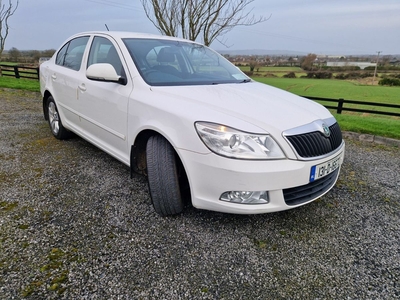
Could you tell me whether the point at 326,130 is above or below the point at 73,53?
below

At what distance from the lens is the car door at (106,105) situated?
255 cm

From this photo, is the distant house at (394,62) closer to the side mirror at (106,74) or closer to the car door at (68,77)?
the car door at (68,77)

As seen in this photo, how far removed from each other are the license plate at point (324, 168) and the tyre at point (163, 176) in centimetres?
102

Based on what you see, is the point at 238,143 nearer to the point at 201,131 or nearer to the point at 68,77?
the point at 201,131

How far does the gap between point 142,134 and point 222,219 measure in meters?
1.02

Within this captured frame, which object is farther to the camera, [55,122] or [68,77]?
[55,122]

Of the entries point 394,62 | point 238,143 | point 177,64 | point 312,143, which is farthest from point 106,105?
point 394,62

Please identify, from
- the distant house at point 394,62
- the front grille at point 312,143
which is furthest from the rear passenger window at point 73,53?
the distant house at point 394,62

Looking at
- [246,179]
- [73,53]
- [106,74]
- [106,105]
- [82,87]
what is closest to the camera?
[246,179]

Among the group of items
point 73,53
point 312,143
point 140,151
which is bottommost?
point 140,151

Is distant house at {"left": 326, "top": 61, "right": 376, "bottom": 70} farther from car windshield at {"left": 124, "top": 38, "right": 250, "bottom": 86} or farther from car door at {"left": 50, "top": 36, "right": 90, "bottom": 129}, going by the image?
car door at {"left": 50, "top": 36, "right": 90, "bottom": 129}

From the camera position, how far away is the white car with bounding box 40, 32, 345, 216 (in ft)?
6.03

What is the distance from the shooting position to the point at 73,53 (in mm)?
3650

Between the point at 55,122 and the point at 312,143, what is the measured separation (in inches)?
150
